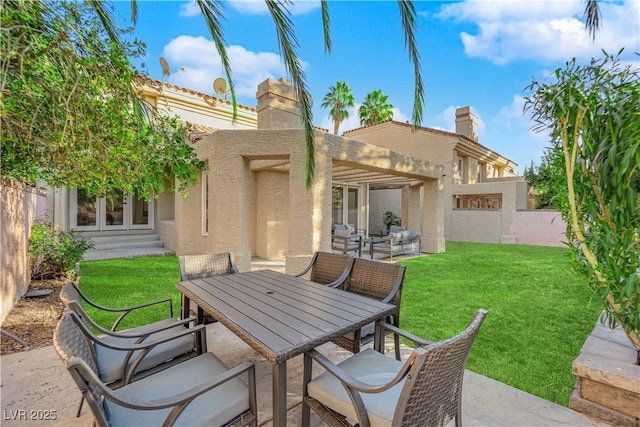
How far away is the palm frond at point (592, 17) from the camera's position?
316cm

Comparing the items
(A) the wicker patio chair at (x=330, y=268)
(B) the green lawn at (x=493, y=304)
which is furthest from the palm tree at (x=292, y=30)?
(B) the green lawn at (x=493, y=304)

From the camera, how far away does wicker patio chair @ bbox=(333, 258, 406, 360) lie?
3242 millimetres

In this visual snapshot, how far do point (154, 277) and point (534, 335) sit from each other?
857 centimetres

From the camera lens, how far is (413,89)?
423cm

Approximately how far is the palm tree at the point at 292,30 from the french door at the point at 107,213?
9794mm

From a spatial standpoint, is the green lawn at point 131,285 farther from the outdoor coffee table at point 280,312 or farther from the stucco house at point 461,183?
the stucco house at point 461,183

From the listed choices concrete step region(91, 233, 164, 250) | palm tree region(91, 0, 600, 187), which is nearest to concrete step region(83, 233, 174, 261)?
concrete step region(91, 233, 164, 250)

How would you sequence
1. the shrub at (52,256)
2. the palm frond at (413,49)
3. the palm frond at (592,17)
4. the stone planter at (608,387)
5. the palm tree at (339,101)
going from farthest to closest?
the palm tree at (339,101) < the shrub at (52,256) < the palm frond at (413,49) < the palm frond at (592,17) < the stone planter at (608,387)

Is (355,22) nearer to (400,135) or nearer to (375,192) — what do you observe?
(400,135)

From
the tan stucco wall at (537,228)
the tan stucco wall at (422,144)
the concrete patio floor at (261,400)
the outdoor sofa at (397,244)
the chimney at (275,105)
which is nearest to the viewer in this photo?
the concrete patio floor at (261,400)

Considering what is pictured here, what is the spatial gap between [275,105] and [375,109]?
18579 mm

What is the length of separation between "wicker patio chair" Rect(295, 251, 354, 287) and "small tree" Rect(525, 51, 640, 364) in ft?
8.75

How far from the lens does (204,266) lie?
14.9ft

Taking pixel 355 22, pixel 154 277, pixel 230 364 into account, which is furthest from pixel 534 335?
pixel 154 277
